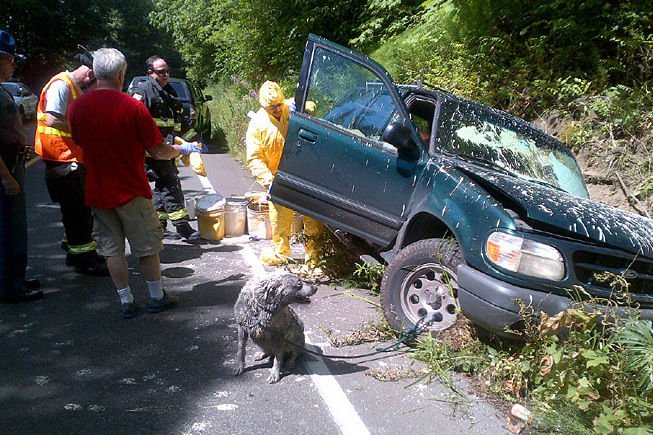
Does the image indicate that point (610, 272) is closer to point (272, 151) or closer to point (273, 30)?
point (272, 151)

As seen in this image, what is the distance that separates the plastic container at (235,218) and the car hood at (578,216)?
3.32 meters

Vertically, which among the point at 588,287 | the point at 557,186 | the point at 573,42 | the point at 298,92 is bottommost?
the point at 588,287

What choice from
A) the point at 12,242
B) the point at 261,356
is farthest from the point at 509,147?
the point at 12,242

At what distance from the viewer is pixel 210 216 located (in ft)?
20.5

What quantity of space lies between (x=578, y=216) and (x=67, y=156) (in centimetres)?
427

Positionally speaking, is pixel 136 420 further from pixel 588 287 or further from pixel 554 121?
pixel 554 121

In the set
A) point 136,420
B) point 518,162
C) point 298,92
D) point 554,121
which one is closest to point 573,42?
point 554,121

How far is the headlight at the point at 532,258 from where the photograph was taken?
3168mm

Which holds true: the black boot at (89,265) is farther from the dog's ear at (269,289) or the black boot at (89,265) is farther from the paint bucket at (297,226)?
the dog's ear at (269,289)

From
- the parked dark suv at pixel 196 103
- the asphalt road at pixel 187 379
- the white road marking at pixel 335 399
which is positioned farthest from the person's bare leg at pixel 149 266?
the parked dark suv at pixel 196 103

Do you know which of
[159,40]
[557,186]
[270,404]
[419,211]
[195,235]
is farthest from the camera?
[159,40]

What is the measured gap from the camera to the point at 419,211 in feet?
13.0

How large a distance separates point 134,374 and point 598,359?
9.18 feet

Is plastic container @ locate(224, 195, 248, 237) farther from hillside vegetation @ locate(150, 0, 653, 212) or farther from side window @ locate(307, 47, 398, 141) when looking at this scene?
hillside vegetation @ locate(150, 0, 653, 212)
